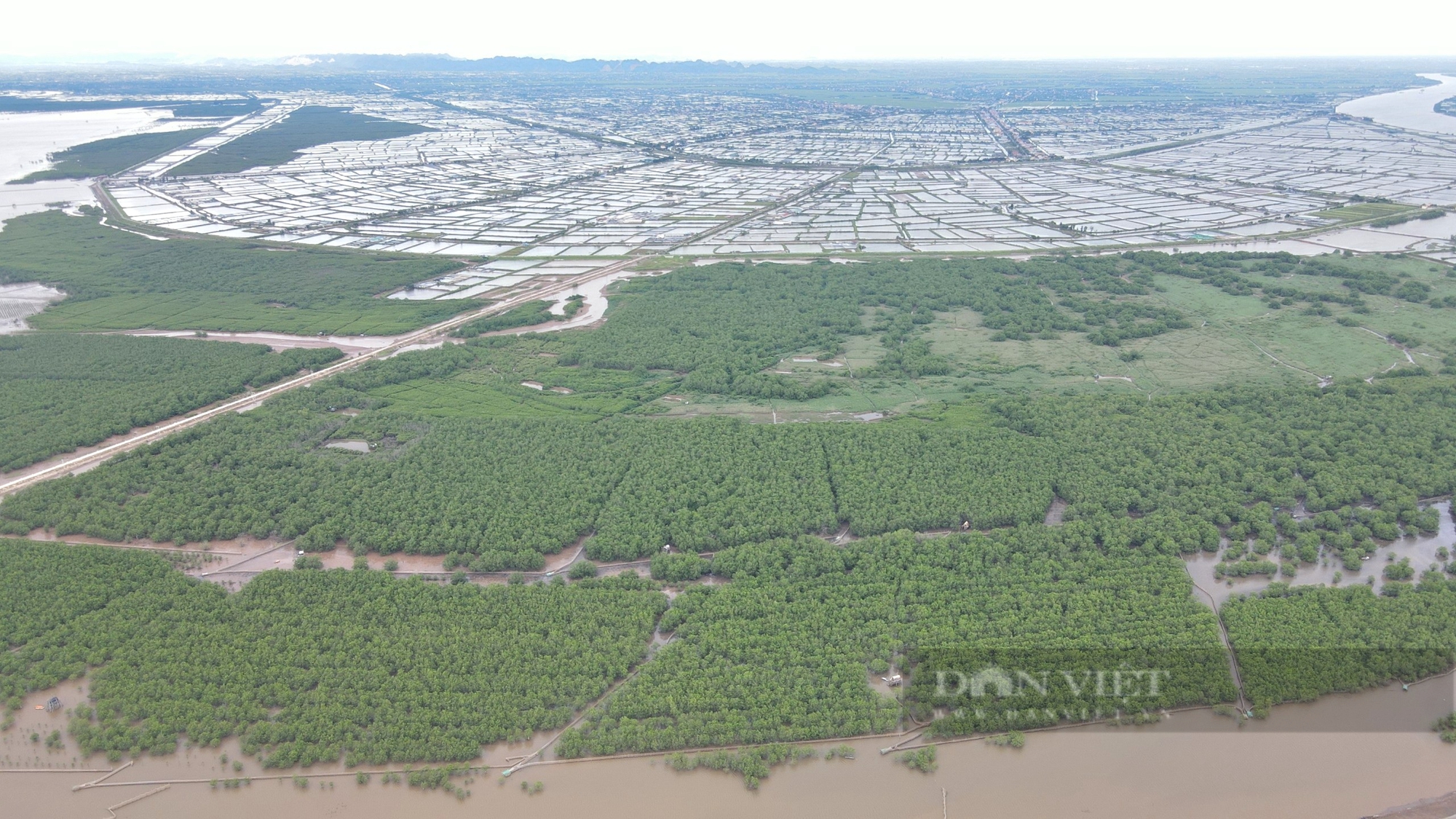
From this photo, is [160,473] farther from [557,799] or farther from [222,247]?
[222,247]

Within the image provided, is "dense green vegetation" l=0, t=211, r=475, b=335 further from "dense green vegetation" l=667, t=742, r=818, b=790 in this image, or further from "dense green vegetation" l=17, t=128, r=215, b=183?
"dense green vegetation" l=667, t=742, r=818, b=790

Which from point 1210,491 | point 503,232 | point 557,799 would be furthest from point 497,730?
point 503,232

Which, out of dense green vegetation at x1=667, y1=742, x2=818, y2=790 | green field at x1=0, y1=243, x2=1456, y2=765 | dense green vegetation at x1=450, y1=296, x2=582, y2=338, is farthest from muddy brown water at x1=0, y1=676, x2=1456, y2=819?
dense green vegetation at x1=450, y1=296, x2=582, y2=338

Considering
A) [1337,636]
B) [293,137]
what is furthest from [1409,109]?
[293,137]

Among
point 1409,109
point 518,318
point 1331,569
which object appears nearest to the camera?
point 1331,569

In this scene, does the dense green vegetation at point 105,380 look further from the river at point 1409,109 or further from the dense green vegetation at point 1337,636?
the river at point 1409,109

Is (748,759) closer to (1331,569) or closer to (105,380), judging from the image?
(1331,569)
